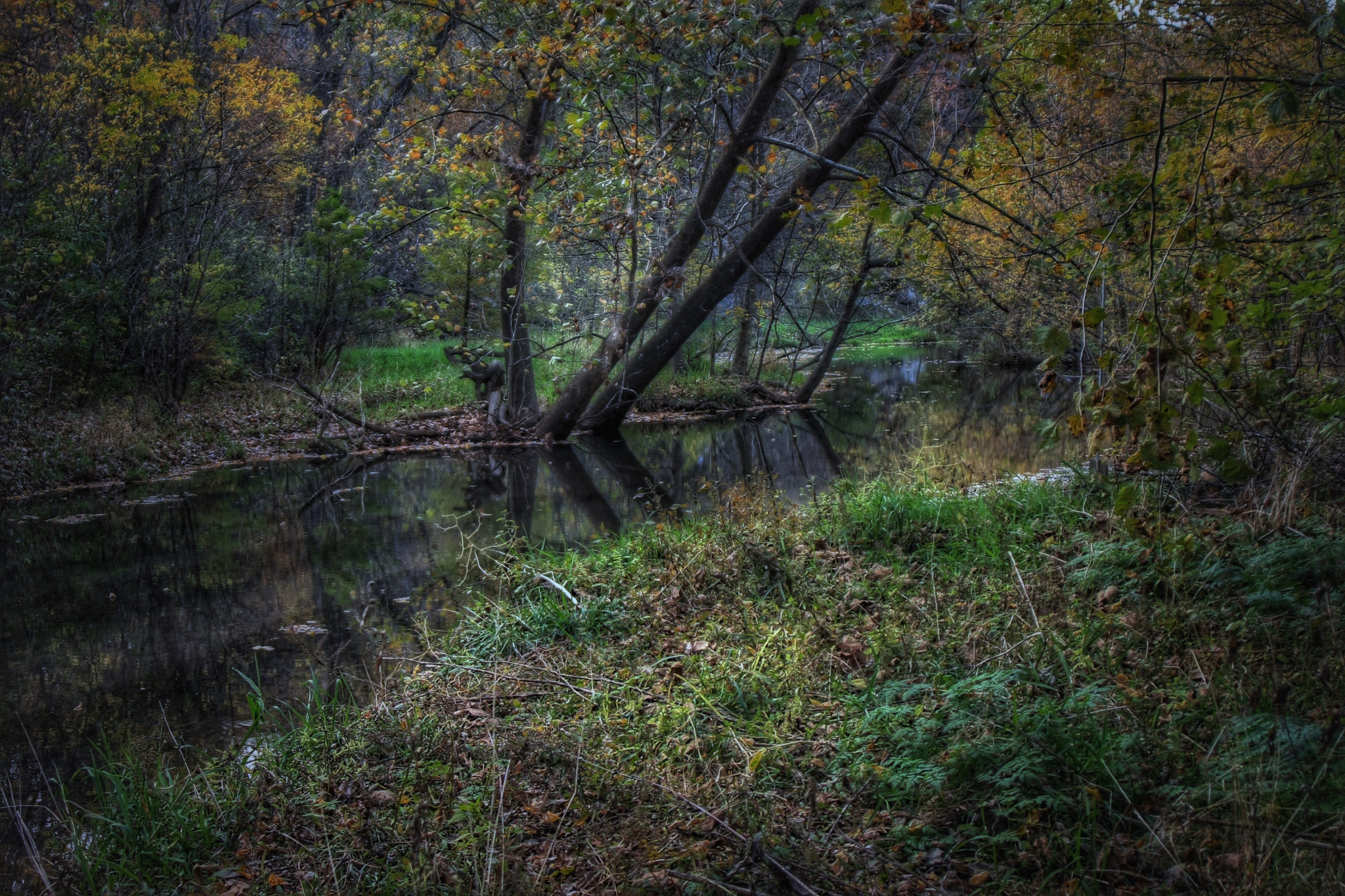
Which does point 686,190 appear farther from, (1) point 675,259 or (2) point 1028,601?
(2) point 1028,601

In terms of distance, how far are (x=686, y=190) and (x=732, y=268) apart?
1954 millimetres

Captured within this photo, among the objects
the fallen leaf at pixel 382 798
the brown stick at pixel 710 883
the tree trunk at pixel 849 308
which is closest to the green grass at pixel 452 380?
the tree trunk at pixel 849 308

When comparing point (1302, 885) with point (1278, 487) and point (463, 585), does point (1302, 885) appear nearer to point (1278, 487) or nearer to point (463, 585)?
point (1278, 487)

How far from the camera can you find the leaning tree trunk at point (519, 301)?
13102 millimetres

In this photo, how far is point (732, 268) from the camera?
42.3 ft

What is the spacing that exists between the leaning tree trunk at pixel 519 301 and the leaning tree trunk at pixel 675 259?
93 centimetres

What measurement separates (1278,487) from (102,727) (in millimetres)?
6894

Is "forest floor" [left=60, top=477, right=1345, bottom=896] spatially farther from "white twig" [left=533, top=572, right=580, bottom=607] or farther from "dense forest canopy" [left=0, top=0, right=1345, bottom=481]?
"dense forest canopy" [left=0, top=0, right=1345, bottom=481]

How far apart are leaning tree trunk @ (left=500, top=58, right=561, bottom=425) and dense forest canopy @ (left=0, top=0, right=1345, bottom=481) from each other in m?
0.08

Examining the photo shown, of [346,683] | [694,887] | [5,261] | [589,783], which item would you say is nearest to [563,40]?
[346,683]

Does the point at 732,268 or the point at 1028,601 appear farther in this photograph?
the point at 732,268

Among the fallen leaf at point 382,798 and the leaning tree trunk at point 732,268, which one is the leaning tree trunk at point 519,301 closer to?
the leaning tree trunk at point 732,268

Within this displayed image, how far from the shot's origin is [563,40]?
23.4 feet

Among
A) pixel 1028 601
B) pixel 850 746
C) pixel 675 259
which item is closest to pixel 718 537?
pixel 1028 601
